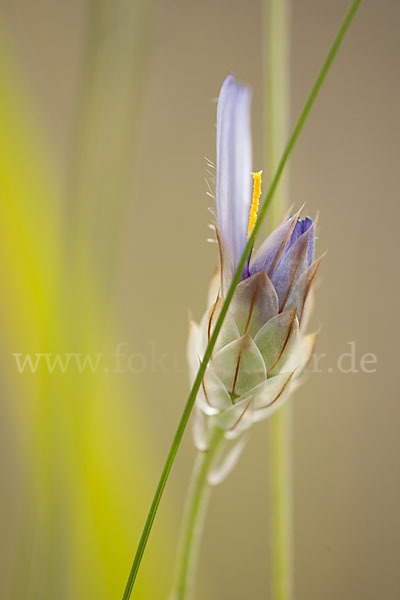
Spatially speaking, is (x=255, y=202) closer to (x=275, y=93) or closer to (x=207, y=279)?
(x=275, y=93)

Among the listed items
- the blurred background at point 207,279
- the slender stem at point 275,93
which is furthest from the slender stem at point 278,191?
the blurred background at point 207,279

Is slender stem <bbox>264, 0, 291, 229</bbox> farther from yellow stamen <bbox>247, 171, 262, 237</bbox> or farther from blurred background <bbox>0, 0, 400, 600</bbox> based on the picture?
blurred background <bbox>0, 0, 400, 600</bbox>

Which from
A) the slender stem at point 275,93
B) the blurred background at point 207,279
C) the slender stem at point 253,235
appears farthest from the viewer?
the blurred background at point 207,279

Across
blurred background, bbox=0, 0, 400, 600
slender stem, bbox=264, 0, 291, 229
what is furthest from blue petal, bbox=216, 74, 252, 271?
blurred background, bbox=0, 0, 400, 600

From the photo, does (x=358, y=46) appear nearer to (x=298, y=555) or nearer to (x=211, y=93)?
(x=211, y=93)

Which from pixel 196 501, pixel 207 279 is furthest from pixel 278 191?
pixel 207 279

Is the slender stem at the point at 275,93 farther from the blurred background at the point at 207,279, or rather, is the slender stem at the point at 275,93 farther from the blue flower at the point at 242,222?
the blurred background at the point at 207,279
